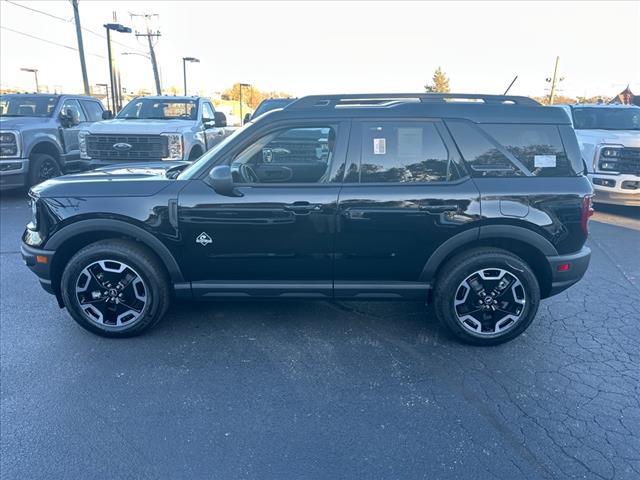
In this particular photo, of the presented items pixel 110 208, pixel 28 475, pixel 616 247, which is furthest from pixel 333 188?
pixel 616 247

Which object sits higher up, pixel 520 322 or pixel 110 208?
pixel 110 208

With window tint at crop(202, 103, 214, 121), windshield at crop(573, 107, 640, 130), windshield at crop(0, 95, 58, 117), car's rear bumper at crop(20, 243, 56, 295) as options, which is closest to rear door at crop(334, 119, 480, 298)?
car's rear bumper at crop(20, 243, 56, 295)

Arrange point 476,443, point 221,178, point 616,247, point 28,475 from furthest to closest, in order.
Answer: point 616,247 → point 221,178 → point 476,443 → point 28,475

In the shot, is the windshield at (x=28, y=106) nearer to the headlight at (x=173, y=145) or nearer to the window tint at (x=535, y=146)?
the headlight at (x=173, y=145)

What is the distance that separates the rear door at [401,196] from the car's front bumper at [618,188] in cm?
599

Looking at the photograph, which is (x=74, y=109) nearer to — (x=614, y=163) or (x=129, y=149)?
(x=129, y=149)

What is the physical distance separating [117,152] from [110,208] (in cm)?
598

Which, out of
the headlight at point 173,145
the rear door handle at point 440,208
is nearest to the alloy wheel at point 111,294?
the rear door handle at point 440,208

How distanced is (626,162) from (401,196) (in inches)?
Result: 258

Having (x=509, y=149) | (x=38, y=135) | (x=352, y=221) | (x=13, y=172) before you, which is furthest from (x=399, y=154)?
(x=38, y=135)

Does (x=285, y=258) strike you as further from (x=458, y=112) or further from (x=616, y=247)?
(x=616, y=247)

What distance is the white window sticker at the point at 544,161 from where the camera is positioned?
132 inches

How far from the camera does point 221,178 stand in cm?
321

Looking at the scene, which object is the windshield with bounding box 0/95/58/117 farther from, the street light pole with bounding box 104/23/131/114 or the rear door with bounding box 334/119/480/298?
the street light pole with bounding box 104/23/131/114
